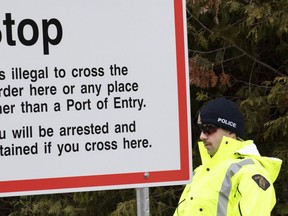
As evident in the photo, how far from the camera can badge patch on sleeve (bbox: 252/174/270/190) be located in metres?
3.92

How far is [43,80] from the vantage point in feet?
7.79

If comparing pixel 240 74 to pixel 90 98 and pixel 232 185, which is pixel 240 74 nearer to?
pixel 232 185

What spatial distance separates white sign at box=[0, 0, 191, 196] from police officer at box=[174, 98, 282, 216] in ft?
5.05

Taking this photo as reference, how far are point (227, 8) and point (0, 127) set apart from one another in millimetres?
4795

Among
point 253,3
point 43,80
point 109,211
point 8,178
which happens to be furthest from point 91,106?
point 109,211

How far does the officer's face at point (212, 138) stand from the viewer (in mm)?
4250

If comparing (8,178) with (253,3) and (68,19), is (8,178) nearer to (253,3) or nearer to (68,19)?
(68,19)

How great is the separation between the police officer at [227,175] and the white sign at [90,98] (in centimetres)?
154

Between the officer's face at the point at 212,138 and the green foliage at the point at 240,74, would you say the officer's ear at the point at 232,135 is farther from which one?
the green foliage at the point at 240,74

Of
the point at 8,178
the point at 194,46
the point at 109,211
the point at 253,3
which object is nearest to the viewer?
the point at 8,178

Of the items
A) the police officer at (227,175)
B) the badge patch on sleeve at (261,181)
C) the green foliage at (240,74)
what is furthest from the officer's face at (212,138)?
the green foliage at (240,74)

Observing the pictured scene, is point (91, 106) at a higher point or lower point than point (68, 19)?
lower

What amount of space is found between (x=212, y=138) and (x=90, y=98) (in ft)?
6.57

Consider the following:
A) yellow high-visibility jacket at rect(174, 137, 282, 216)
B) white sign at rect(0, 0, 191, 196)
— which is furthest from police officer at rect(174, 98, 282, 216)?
white sign at rect(0, 0, 191, 196)
